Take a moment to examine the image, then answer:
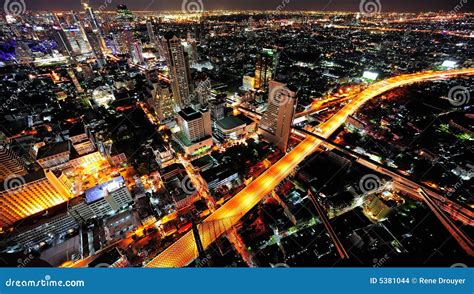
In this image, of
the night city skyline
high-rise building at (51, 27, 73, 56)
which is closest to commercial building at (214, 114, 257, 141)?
the night city skyline

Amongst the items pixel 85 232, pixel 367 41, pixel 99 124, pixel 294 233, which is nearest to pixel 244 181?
pixel 294 233

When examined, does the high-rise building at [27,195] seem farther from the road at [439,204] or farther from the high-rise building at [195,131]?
the road at [439,204]

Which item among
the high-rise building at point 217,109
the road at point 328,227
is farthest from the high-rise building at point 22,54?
the road at point 328,227

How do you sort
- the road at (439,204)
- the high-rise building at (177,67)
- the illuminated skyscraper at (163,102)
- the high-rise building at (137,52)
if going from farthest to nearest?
the high-rise building at (137,52) < the illuminated skyscraper at (163,102) < the high-rise building at (177,67) < the road at (439,204)

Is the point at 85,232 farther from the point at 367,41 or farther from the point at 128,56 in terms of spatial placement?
the point at 367,41

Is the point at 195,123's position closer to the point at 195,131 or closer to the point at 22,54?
the point at 195,131

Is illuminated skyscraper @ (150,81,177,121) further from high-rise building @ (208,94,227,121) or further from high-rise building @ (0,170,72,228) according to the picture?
high-rise building @ (0,170,72,228)
